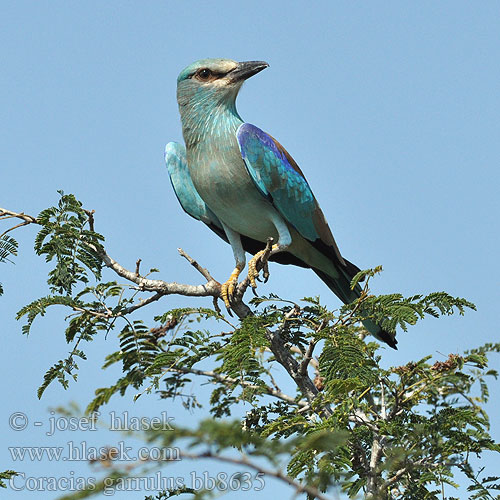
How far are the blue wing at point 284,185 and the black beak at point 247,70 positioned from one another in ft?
1.60

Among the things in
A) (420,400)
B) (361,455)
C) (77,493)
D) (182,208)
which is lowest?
(77,493)

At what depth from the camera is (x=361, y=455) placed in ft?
14.5

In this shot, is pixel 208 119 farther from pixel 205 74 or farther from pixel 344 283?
pixel 344 283

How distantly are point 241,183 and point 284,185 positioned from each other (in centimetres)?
39

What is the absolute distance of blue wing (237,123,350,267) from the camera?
625 centimetres

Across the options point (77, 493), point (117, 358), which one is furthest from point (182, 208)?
point (77, 493)

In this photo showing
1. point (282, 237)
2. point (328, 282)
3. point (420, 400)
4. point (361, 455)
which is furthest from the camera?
point (328, 282)

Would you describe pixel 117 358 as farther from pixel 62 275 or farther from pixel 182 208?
pixel 182 208

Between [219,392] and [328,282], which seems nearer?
[219,392]

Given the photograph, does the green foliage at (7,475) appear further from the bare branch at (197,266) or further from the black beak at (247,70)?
the black beak at (247,70)

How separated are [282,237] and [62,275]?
2198 millimetres

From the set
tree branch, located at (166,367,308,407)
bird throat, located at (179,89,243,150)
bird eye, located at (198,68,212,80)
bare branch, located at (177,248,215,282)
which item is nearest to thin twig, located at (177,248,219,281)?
bare branch, located at (177,248,215,282)

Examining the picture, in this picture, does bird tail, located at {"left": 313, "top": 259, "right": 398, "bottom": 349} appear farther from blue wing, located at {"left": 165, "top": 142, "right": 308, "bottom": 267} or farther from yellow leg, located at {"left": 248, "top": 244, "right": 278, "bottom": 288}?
yellow leg, located at {"left": 248, "top": 244, "right": 278, "bottom": 288}

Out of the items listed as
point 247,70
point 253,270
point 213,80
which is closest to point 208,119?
point 213,80
